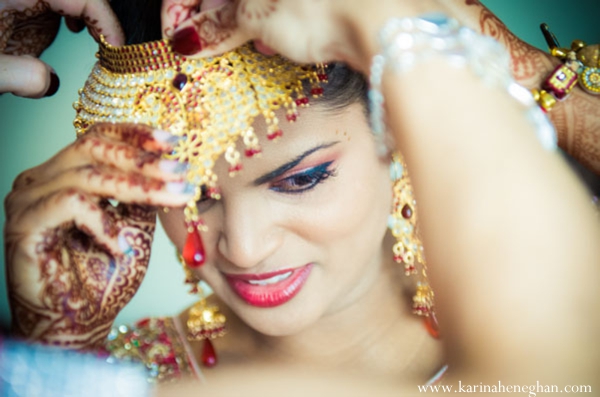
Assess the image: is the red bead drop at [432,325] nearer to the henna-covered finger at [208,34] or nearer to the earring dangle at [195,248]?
the earring dangle at [195,248]

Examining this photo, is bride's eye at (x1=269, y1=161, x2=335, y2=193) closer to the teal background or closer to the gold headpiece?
the gold headpiece

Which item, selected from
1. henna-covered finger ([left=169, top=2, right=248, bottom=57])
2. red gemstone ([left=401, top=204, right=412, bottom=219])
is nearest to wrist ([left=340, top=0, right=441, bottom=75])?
henna-covered finger ([left=169, top=2, right=248, bottom=57])

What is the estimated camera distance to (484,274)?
15.6 inches

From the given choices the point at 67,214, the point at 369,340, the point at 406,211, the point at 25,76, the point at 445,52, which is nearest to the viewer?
the point at 445,52

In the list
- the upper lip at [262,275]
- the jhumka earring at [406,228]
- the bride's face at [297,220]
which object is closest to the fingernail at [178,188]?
the bride's face at [297,220]

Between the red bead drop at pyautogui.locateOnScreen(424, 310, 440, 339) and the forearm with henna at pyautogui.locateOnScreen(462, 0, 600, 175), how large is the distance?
0.32 meters

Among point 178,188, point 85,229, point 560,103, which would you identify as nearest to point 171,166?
point 178,188

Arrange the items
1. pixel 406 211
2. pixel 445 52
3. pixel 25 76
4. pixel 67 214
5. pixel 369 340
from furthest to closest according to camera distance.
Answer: pixel 369 340
pixel 406 211
pixel 25 76
pixel 67 214
pixel 445 52

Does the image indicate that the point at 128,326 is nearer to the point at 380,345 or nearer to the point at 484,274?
the point at 380,345

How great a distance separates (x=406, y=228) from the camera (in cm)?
79

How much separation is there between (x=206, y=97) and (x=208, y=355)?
1.53 feet

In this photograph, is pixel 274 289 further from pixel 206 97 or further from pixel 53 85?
pixel 53 85

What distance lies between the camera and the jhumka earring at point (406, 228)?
0.77 metres

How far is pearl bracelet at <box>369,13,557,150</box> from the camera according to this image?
44 cm
